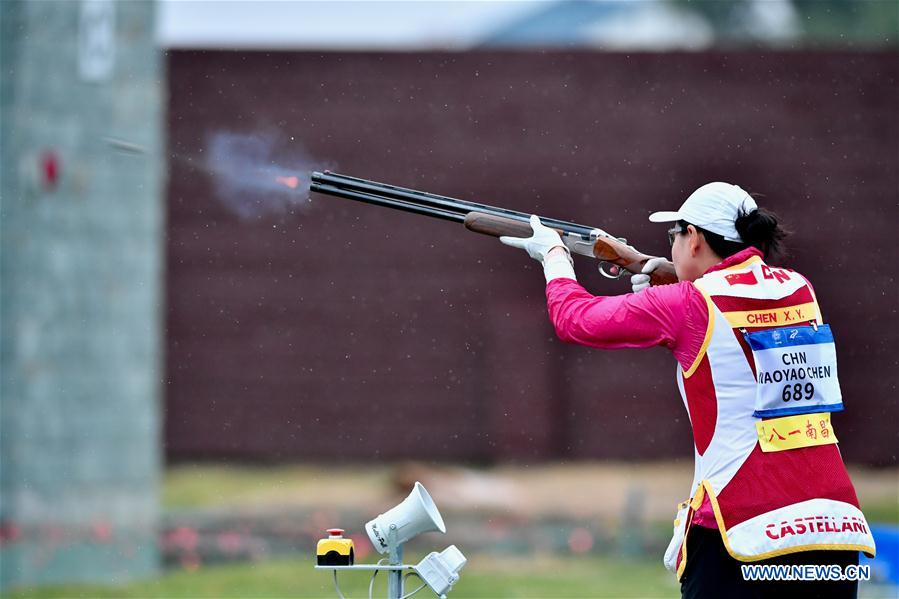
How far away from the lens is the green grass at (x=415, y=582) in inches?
291

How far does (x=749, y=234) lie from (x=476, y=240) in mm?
6636

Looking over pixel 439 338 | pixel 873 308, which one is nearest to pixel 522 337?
pixel 439 338

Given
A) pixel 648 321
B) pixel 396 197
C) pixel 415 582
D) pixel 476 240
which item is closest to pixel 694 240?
pixel 648 321

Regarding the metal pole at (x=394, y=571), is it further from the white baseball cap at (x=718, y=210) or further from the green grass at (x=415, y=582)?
the green grass at (x=415, y=582)

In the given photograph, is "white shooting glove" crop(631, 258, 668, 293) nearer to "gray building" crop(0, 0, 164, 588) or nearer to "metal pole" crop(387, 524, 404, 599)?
"metal pole" crop(387, 524, 404, 599)

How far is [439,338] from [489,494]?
1.38 meters

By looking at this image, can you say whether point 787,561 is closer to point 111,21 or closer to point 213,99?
point 111,21

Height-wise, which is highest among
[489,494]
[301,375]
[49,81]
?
[49,81]

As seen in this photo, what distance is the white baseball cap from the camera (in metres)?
3.43

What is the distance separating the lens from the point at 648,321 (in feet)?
10.8

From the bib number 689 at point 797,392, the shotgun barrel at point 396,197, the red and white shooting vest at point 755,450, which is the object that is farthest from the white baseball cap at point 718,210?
the shotgun barrel at point 396,197

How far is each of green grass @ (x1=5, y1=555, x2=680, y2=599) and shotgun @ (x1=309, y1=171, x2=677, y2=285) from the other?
3.46 m

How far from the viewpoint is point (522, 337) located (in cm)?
1011

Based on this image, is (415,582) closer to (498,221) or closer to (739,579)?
(498,221)
